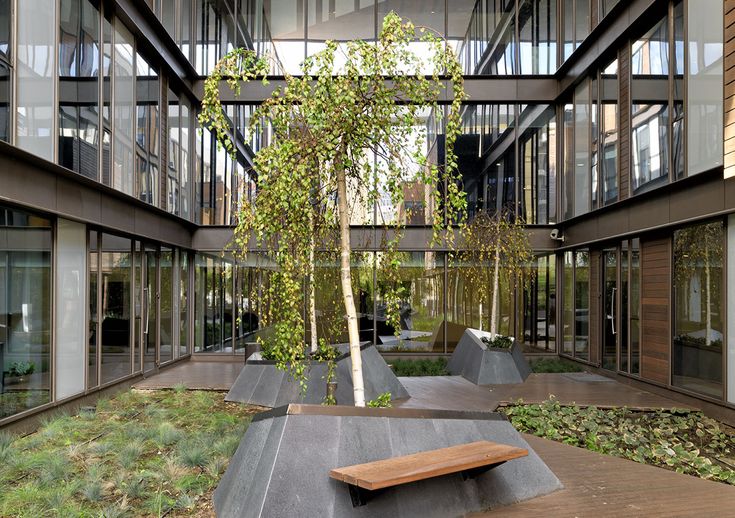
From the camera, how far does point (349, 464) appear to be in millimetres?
3967

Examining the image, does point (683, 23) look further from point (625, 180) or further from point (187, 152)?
point (187, 152)

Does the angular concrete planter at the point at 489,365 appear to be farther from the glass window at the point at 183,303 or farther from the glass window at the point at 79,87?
the glass window at the point at 79,87

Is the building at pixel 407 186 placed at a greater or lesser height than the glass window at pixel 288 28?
lesser

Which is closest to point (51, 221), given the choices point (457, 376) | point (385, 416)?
point (385, 416)

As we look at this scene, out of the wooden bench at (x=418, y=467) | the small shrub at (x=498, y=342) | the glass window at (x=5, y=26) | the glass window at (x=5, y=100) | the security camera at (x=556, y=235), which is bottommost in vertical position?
the small shrub at (x=498, y=342)

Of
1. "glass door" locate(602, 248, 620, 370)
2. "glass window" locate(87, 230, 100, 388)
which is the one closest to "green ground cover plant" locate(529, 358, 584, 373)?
"glass door" locate(602, 248, 620, 370)

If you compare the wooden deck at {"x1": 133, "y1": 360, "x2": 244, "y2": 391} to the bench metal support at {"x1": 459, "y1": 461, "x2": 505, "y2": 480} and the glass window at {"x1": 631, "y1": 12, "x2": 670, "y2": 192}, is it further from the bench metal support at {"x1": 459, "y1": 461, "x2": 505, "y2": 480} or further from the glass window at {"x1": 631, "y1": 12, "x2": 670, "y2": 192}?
the glass window at {"x1": 631, "y1": 12, "x2": 670, "y2": 192}

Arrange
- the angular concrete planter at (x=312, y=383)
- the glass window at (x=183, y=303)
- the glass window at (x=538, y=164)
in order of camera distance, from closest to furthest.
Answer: the angular concrete planter at (x=312, y=383) → the glass window at (x=183, y=303) → the glass window at (x=538, y=164)

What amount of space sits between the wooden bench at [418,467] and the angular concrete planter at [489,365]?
6.37 metres

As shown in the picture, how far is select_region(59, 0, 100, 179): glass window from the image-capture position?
25.6ft

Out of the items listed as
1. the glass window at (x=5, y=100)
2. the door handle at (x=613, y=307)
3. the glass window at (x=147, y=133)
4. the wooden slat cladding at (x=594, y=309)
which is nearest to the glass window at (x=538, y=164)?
the wooden slat cladding at (x=594, y=309)

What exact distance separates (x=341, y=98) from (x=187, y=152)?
34.6ft

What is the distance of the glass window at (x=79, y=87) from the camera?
781 centimetres

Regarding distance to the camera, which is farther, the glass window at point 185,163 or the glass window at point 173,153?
the glass window at point 185,163
